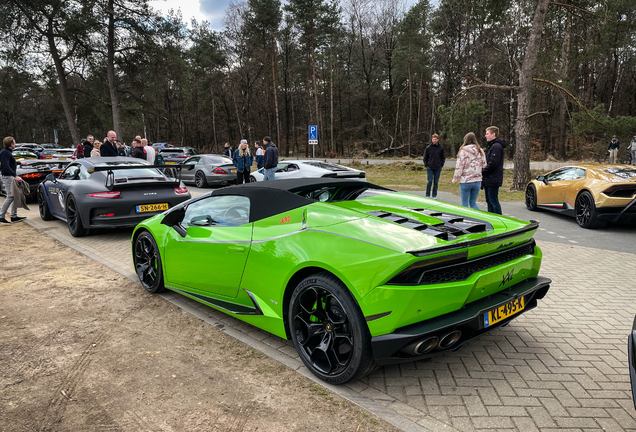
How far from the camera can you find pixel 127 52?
85.5 ft

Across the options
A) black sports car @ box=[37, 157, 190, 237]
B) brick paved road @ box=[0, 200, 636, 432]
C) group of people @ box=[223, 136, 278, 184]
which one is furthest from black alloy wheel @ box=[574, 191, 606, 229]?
group of people @ box=[223, 136, 278, 184]

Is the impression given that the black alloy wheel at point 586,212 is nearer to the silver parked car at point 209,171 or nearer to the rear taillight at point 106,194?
the rear taillight at point 106,194

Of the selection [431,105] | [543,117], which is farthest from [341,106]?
[543,117]

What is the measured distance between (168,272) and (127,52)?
1046 inches

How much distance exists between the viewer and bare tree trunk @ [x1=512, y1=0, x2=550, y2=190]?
14.3m

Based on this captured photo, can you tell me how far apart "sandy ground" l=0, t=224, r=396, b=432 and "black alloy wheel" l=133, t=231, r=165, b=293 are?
0.47 feet

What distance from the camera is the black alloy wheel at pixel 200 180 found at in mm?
16656

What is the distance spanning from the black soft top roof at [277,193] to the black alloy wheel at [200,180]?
1345 cm

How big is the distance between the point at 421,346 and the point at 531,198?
369 inches

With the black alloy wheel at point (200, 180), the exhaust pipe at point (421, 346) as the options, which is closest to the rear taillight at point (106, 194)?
the exhaust pipe at point (421, 346)

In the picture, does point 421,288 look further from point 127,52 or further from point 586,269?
point 127,52

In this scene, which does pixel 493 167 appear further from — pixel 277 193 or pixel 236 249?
→ pixel 236 249

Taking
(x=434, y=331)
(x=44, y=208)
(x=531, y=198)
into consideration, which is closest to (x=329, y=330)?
(x=434, y=331)

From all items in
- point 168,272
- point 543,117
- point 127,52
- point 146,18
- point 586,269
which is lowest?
point 586,269
